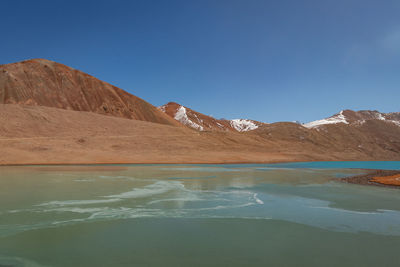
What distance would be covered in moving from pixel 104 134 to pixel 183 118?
93338mm

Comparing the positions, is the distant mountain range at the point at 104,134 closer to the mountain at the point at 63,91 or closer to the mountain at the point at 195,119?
the mountain at the point at 63,91

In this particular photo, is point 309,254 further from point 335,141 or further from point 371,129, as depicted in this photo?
point 371,129

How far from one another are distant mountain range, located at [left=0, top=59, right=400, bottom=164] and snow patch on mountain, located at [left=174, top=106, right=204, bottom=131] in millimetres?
30311

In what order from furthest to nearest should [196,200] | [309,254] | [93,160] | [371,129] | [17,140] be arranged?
[371,129]
[17,140]
[93,160]
[196,200]
[309,254]

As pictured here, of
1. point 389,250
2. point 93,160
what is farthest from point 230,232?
point 93,160

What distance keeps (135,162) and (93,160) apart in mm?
6008

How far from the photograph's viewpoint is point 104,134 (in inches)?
2511

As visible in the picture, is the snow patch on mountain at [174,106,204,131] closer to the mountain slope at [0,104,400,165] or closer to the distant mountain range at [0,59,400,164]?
the distant mountain range at [0,59,400,164]

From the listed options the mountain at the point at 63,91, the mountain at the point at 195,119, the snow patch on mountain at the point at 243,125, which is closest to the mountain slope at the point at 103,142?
the mountain at the point at 63,91

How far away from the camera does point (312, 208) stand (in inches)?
467

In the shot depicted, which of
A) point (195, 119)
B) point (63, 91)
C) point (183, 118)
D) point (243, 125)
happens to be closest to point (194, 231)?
point (63, 91)

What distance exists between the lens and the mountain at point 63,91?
83562mm

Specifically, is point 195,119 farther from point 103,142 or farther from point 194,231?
point 194,231

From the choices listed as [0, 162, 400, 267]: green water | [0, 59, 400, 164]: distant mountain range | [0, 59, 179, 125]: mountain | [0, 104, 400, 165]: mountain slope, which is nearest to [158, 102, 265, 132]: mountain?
[0, 59, 400, 164]: distant mountain range
